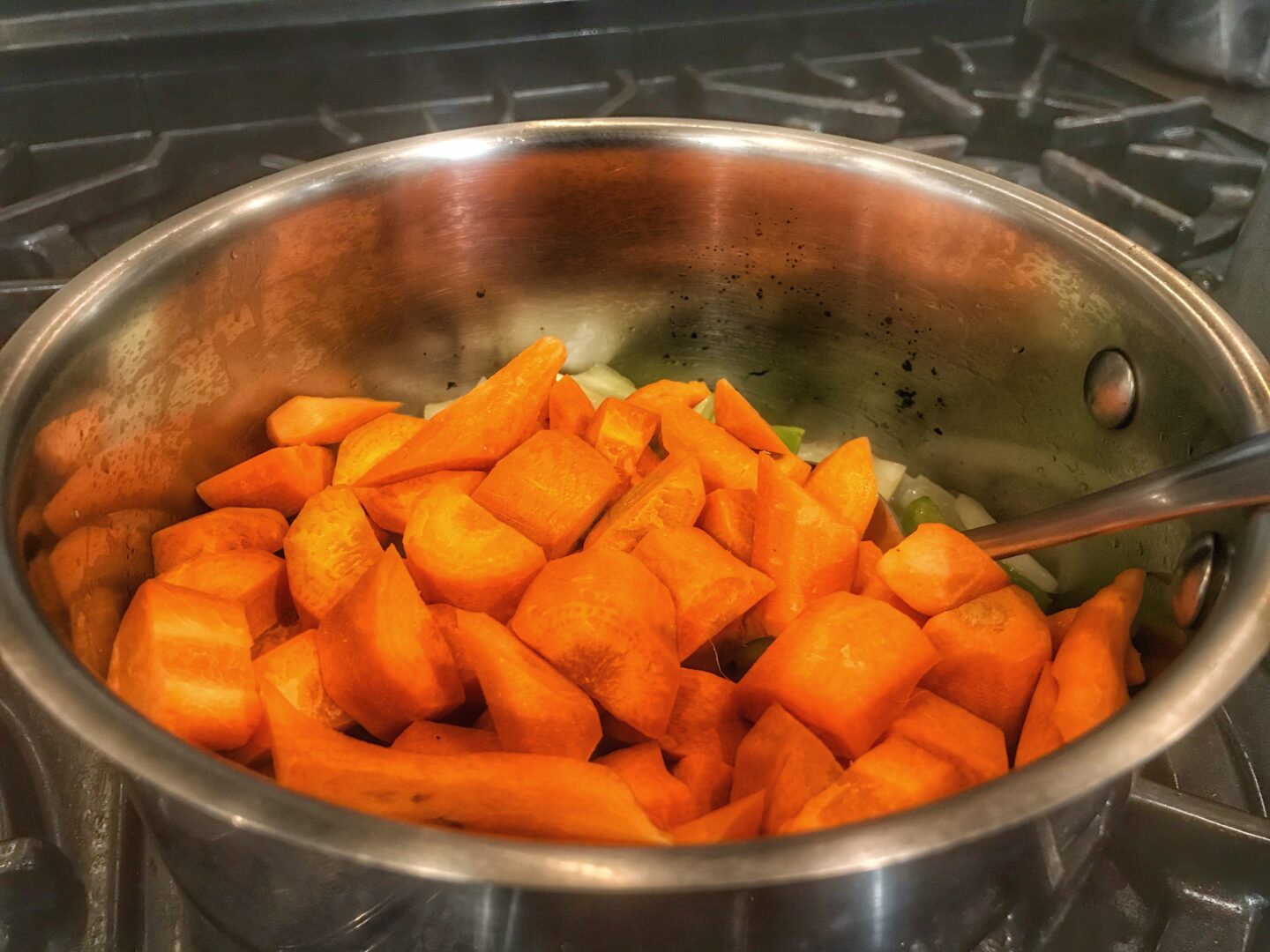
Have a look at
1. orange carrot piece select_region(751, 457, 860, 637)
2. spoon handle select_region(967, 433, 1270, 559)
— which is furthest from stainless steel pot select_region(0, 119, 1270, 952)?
orange carrot piece select_region(751, 457, 860, 637)

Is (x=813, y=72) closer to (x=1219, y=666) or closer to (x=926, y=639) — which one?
(x=926, y=639)

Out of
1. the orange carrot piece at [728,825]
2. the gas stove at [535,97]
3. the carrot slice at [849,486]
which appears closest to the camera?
the orange carrot piece at [728,825]

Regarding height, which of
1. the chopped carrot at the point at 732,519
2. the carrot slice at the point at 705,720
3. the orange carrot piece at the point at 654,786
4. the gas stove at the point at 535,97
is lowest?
the carrot slice at the point at 705,720

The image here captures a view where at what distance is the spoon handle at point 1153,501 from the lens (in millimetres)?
631

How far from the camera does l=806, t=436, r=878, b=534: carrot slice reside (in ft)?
2.93

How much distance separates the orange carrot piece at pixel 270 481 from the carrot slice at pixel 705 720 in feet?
1.39

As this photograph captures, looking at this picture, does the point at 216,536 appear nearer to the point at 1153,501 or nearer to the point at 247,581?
the point at 247,581

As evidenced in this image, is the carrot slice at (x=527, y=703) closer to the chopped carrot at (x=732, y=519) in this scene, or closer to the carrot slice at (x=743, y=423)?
the chopped carrot at (x=732, y=519)

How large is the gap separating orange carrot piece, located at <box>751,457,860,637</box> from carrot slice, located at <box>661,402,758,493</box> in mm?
76

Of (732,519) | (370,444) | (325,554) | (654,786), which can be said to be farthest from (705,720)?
(370,444)

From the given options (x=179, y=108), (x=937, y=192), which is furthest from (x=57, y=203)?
(x=937, y=192)

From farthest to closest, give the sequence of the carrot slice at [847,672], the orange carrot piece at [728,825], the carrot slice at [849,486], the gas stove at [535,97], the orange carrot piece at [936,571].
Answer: the gas stove at [535,97]
the carrot slice at [849,486]
the orange carrot piece at [936,571]
the carrot slice at [847,672]
the orange carrot piece at [728,825]

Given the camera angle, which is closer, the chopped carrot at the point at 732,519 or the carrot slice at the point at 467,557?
the carrot slice at the point at 467,557

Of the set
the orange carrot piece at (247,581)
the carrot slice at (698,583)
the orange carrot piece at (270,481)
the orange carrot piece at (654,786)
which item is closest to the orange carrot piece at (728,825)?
the orange carrot piece at (654,786)
